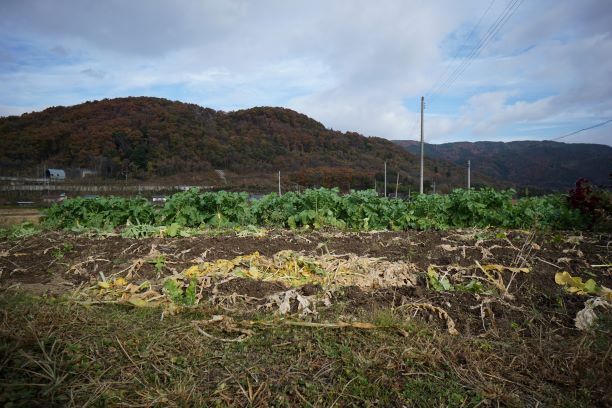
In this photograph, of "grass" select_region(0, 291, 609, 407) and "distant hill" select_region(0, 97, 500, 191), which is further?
"distant hill" select_region(0, 97, 500, 191)

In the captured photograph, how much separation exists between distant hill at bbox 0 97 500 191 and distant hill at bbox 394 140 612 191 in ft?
47.6

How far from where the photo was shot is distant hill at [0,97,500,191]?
41.8 metres

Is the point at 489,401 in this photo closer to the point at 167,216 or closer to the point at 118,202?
the point at 167,216

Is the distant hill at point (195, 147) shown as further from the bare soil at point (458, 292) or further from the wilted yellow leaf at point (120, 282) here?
the wilted yellow leaf at point (120, 282)

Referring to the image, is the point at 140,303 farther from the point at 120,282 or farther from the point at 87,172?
the point at 87,172

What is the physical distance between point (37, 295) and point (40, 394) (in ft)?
6.76

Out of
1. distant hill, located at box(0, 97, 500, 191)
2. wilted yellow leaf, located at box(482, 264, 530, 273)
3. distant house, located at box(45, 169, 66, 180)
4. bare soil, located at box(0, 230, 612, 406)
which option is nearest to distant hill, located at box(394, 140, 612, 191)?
distant hill, located at box(0, 97, 500, 191)

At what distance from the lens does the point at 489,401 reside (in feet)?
7.04

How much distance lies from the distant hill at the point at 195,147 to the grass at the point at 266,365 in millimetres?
32775

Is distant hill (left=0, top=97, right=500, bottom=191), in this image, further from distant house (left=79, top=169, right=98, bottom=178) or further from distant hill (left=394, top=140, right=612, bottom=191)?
distant hill (left=394, top=140, right=612, bottom=191)

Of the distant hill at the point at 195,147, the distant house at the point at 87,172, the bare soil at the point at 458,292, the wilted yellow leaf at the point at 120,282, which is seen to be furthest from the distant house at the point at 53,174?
the wilted yellow leaf at the point at 120,282

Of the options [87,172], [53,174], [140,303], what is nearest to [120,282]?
[140,303]

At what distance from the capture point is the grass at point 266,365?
214 cm

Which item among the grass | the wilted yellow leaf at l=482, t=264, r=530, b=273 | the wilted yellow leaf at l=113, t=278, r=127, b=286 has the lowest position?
the grass
